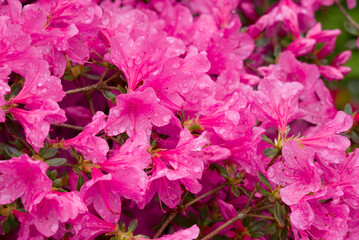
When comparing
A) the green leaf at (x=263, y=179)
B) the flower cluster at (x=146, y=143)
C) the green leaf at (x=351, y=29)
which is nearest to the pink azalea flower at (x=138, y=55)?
the flower cluster at (x=146, y=143)

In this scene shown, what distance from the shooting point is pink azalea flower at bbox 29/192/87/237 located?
0.90 m

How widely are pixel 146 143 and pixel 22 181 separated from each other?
260 millimetres

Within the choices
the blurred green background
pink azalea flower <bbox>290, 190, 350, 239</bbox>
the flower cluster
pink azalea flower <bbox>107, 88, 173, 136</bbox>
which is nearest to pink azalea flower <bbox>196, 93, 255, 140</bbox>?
the flower cluster

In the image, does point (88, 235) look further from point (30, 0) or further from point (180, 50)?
point (30, 0)

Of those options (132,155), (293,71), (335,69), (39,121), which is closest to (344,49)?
(335,69)

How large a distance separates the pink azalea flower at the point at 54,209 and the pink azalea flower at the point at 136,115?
18 centimetres

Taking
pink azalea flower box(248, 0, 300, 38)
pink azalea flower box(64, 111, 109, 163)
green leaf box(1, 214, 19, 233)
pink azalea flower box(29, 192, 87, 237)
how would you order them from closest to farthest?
pink azalea flower box(29, 192, 87, 237), pink azalea flower box(64, 111, 109, 163), green leaf box(1, 214, 19, 233), pink azalea flower box(248, 0, 300, 38)

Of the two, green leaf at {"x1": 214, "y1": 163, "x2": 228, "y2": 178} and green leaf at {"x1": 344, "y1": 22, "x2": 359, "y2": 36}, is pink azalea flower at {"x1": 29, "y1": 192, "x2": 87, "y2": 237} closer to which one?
green leaf at {"x1": 214, "y1": 163, "x2": 228, "y2": 178}

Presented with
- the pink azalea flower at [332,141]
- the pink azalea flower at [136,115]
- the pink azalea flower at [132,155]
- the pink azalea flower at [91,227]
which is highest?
the pink azalea flower at [136,115]

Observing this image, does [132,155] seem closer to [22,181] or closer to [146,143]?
[146,143]

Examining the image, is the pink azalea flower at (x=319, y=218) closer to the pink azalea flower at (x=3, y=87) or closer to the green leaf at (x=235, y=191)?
the green leaf at (x=235, y=191)

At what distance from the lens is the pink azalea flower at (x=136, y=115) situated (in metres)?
1.01

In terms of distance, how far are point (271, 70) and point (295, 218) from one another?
598 mm

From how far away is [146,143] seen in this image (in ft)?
3.28
